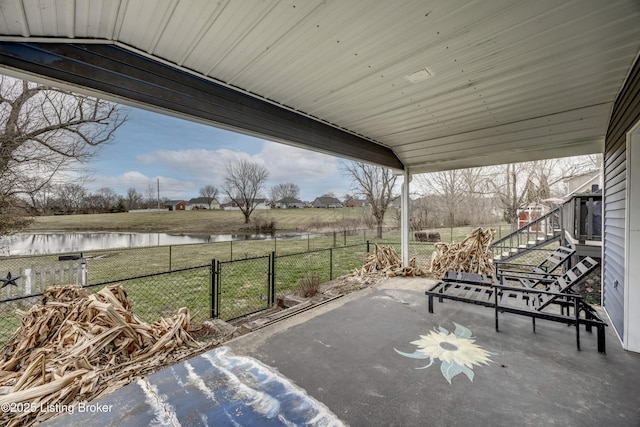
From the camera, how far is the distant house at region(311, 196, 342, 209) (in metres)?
19.1

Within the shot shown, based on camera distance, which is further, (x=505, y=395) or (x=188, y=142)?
(x=188, y=142)

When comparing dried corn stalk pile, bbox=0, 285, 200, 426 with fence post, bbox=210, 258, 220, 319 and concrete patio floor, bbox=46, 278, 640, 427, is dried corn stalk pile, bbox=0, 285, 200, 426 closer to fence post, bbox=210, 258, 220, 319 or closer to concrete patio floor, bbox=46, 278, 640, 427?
concrete patio floor, bbox=46, 278, 640, 427

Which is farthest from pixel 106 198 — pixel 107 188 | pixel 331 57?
pixel 331 57

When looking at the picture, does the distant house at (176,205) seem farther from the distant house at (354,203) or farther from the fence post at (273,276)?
the fence post at (273,276)

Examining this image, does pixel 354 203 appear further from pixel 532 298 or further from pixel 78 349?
pixel 78 349

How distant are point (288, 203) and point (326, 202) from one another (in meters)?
2.94

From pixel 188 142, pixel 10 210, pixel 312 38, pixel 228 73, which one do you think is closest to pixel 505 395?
pixel 312 38

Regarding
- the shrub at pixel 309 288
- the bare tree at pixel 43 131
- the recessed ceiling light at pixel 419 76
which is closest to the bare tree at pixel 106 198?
the bare tree at pixel 43 131

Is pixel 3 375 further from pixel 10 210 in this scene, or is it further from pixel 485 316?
pixel 10 210

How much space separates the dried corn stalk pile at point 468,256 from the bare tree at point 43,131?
9970 mm

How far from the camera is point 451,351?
2.66 m

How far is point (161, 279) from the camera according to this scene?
654 centimetres

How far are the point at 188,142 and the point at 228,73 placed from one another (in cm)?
1849

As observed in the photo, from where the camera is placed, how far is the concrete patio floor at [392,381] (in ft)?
5.81
